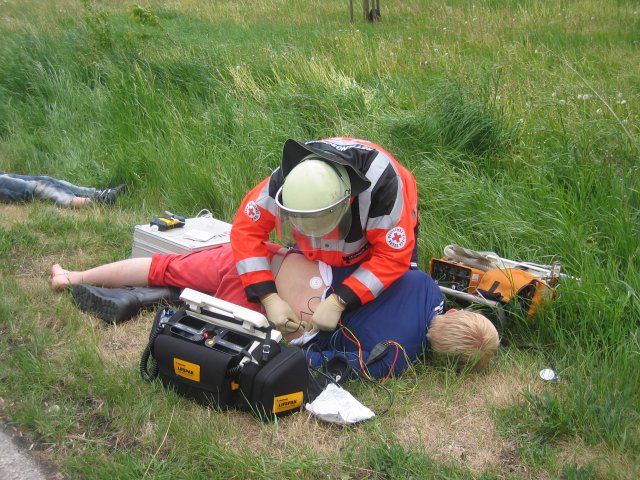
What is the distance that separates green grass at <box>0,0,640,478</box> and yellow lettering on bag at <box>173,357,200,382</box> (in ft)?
0.47

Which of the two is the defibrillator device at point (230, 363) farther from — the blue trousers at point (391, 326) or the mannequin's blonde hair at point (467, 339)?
the mannequin's blonde hair at point (467, 339)

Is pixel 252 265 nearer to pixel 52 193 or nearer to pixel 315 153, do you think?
pixel 315 153

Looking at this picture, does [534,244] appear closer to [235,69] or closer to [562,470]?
[562,470]

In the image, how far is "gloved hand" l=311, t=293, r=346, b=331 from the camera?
3.89 metres

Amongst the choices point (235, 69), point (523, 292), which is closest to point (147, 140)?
point (235, 69)

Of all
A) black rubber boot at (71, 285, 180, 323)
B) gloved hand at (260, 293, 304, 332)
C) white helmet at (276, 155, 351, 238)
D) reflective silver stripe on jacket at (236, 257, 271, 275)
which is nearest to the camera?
white helmet at (276, 155, 351, 238)

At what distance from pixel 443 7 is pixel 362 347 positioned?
34.3ft

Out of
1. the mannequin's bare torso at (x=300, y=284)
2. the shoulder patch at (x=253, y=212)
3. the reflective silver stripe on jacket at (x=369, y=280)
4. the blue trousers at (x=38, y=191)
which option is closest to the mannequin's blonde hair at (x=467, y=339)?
the reflective silver stripe on jacket at (x=369, y=280)

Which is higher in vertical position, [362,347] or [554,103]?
[554,103]

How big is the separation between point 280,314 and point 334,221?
0.63 meters

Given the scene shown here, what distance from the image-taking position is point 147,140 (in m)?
7.18

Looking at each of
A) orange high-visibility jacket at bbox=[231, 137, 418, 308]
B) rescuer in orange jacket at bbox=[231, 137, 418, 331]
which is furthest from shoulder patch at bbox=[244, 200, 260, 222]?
orange high-visibility jacket at bbox=[231, 137, 418, 308]

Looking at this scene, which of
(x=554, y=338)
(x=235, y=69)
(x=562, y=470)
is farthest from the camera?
(x=235, y=69)

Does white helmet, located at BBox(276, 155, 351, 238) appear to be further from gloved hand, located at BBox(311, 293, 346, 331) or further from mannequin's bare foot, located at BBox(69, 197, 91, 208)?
mannequin's bare foot, located at BBox(69, 197, 91, 208)
